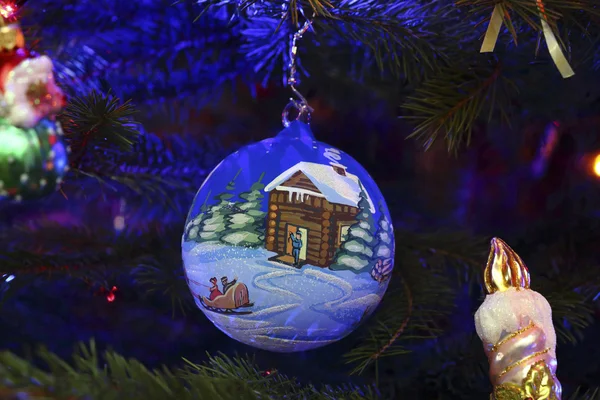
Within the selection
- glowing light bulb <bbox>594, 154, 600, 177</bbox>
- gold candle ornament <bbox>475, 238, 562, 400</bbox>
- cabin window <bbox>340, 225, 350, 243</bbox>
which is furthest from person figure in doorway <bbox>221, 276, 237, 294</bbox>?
glowing light bulb <bbox>594, 154, 600, 177</bbox>

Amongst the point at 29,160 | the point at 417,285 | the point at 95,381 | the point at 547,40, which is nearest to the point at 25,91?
the point at 29,160

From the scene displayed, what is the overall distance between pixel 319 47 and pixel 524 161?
40cm

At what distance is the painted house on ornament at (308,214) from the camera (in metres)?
0.54

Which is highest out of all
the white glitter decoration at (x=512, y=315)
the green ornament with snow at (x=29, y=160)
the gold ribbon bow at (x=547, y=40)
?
the gold ribbon bow at (x=547, y=40)

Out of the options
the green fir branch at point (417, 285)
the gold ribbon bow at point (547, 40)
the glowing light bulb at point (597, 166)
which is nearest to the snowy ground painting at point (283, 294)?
the green fir branch at point (417, 285)

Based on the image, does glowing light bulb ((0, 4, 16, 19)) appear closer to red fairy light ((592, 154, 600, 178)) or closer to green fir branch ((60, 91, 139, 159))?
green fir branch ((60, 91, 139, 159))

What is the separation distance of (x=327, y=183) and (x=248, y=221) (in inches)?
3.3

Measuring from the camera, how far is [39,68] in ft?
1.32

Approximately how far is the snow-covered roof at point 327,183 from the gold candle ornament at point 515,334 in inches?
5.7

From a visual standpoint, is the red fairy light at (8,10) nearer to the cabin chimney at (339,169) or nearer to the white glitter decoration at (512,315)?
the cabin chimney at (339,169)

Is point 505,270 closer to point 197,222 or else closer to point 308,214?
point 308,214

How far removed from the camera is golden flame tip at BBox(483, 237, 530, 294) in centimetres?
47

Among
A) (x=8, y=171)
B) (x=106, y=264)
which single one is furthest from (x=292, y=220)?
(x=106, y=264)

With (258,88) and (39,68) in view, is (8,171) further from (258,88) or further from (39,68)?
(258,88)
